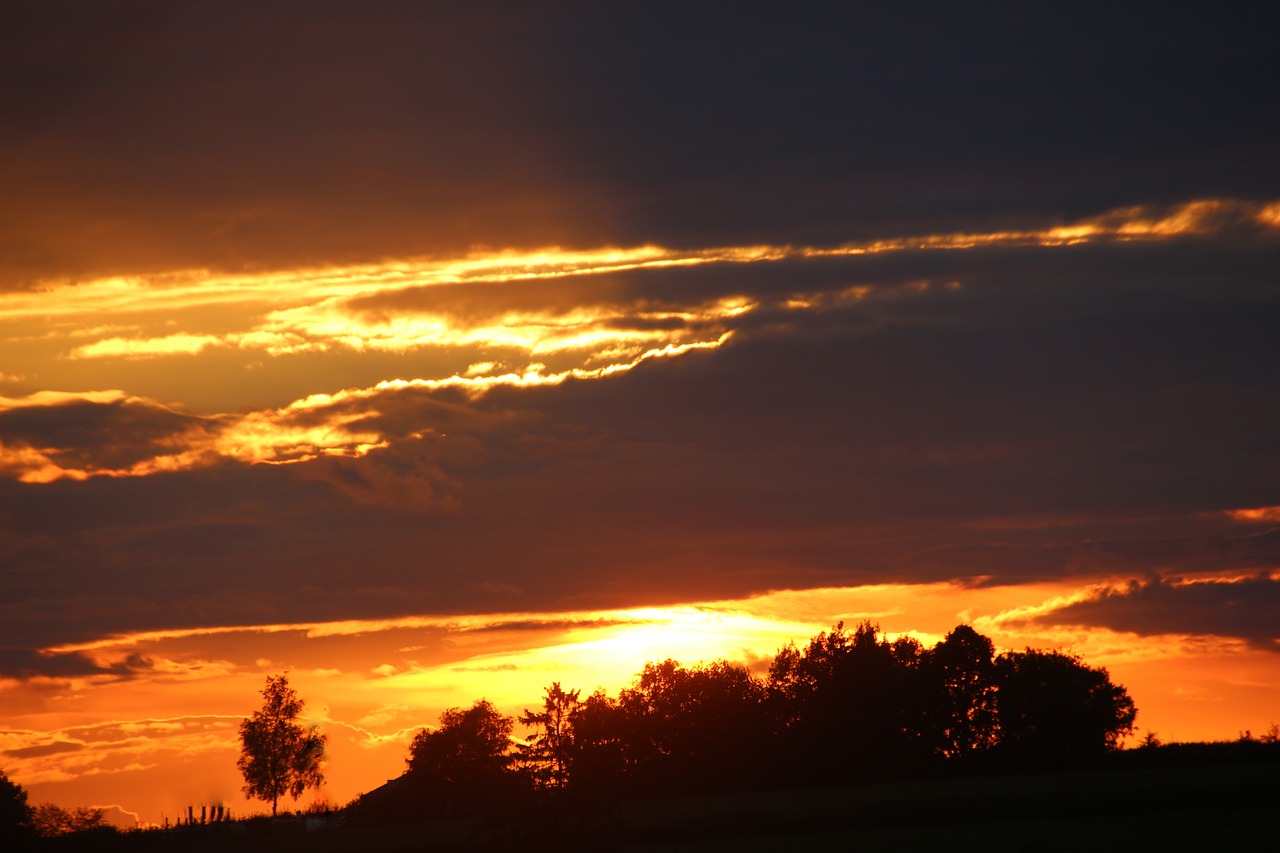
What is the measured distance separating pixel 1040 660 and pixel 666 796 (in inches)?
1535

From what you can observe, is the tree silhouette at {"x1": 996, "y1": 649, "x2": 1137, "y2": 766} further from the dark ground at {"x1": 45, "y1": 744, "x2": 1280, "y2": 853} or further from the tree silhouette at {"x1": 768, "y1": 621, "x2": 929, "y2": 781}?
the dark ground at {"x1": 45, "y1": 744, "x2": 1280, "y2": 853}

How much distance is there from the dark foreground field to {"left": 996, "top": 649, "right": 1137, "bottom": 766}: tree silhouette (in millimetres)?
21874

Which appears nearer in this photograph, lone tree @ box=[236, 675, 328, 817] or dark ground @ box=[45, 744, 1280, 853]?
dark ground @ box=[45, 744, 1280, 853]

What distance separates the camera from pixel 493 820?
7412 cm

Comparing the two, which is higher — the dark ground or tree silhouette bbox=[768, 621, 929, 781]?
tree silhouette bbox=[768, 621, 929, 781]

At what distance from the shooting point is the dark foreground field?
238 feet

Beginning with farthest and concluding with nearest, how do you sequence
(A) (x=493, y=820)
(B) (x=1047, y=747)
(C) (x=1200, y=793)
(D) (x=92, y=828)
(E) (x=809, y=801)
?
(B) (x=1047, y=747) < (D) (x=92, y=828) < (E) (x=809, y=801) < (C) (x=1200, y=793) < (A) (x=493, y=820)

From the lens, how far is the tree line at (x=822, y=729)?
12612 centimetres

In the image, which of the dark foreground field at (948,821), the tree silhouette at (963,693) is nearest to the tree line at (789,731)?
the tree silhouette at (963,693)

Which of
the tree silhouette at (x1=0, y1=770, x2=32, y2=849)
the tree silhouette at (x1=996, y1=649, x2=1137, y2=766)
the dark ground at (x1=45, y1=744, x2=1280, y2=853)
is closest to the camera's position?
the dark ground at (x1=45, y1=744, x2=1280, y2=853)

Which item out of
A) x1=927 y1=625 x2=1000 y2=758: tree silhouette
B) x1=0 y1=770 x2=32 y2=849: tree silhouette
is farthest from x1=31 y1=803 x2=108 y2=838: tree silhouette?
x1=927 y1=625 x2=1000 y2=758: tree silhouette

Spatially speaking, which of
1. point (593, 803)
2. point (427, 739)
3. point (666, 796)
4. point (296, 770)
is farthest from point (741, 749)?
point (593, 803)

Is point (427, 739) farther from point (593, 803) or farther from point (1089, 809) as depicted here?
point (1089, 809)

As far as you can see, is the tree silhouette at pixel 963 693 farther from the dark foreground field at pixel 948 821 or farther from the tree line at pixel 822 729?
the dark foreground field at pixel 948 821
